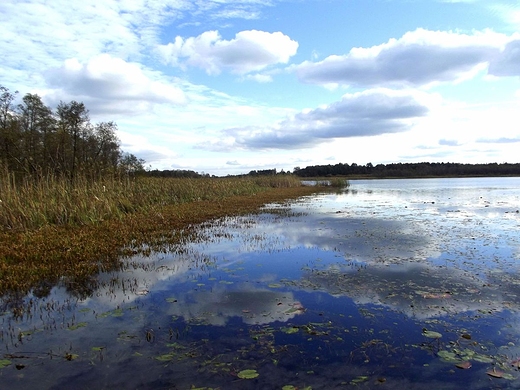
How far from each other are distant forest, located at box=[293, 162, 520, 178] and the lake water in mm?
90207

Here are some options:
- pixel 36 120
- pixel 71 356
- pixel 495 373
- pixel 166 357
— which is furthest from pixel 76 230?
pixel 36 120

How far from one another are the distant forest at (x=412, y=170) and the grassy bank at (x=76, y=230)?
83.2 metres

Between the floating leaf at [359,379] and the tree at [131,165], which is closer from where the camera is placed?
the floating leaf at [359,379]

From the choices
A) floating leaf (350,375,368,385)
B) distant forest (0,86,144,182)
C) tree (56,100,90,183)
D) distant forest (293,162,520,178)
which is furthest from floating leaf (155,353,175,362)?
distant forest (293,162,520,178)

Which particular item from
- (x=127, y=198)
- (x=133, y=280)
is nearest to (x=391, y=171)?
(x=127, y=198)

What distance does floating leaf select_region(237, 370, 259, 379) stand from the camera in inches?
132

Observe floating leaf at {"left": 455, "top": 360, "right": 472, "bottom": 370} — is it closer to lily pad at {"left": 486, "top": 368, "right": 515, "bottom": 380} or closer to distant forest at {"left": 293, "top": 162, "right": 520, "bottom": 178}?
lily pad at {"left": 486, "top": 368, "right": 515, "bottom": 380}

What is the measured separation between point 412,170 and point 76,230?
11913cm

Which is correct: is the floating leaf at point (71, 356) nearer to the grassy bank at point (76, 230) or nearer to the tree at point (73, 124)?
the grassy bank at point (76, 230)

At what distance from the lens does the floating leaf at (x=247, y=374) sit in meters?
3.35

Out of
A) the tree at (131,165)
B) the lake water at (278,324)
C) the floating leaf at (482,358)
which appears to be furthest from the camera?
the tree at (131,165)

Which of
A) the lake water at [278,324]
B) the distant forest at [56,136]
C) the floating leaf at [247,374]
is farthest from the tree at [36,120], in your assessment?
the floating leaf at [247,374]

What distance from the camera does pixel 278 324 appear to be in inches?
180

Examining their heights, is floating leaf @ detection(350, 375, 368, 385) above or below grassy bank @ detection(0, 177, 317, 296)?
below
